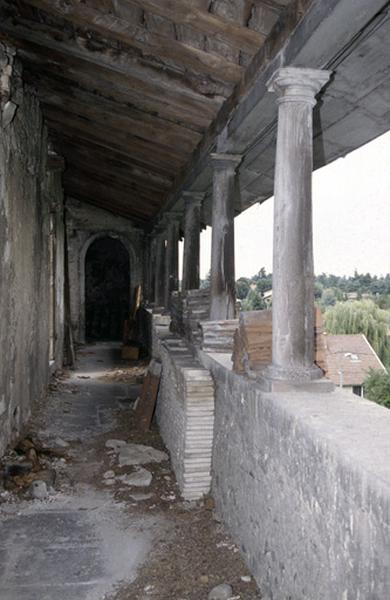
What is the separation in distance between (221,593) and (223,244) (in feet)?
13.5

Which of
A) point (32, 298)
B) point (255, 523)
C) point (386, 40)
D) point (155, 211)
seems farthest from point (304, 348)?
point (155, 211)

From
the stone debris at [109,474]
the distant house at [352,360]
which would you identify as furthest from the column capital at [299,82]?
the distant house at [352,360]

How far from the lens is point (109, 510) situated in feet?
16.7

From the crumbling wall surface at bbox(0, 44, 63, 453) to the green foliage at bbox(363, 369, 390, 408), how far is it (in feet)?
52.0

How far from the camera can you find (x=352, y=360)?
2584 cm

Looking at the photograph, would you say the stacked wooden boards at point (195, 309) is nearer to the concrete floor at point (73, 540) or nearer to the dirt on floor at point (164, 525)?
the dirt on floor at point (164, 525)

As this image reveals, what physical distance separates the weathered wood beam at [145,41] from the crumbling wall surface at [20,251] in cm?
113

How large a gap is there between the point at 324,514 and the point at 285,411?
0.74 metres

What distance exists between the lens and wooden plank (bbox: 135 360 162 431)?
7738 millimetres

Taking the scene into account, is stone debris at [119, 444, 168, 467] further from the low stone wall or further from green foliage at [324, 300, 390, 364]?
green foliage at [324, 300, 390, 364]

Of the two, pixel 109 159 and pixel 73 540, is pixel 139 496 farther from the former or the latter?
pixel 109 159

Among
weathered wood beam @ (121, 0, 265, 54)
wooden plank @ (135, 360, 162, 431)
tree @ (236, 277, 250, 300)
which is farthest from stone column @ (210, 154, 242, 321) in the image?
tree @ (236, 277, 250, 300)

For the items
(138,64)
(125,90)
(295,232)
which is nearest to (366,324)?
(125,90)

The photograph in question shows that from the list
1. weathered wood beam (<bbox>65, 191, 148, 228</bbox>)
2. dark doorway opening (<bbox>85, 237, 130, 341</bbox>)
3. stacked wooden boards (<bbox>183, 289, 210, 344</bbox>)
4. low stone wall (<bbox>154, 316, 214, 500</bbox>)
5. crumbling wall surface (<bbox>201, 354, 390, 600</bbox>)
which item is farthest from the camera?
dark doorway opening (<bbox>85, 237, 130, 341</bbox>)
